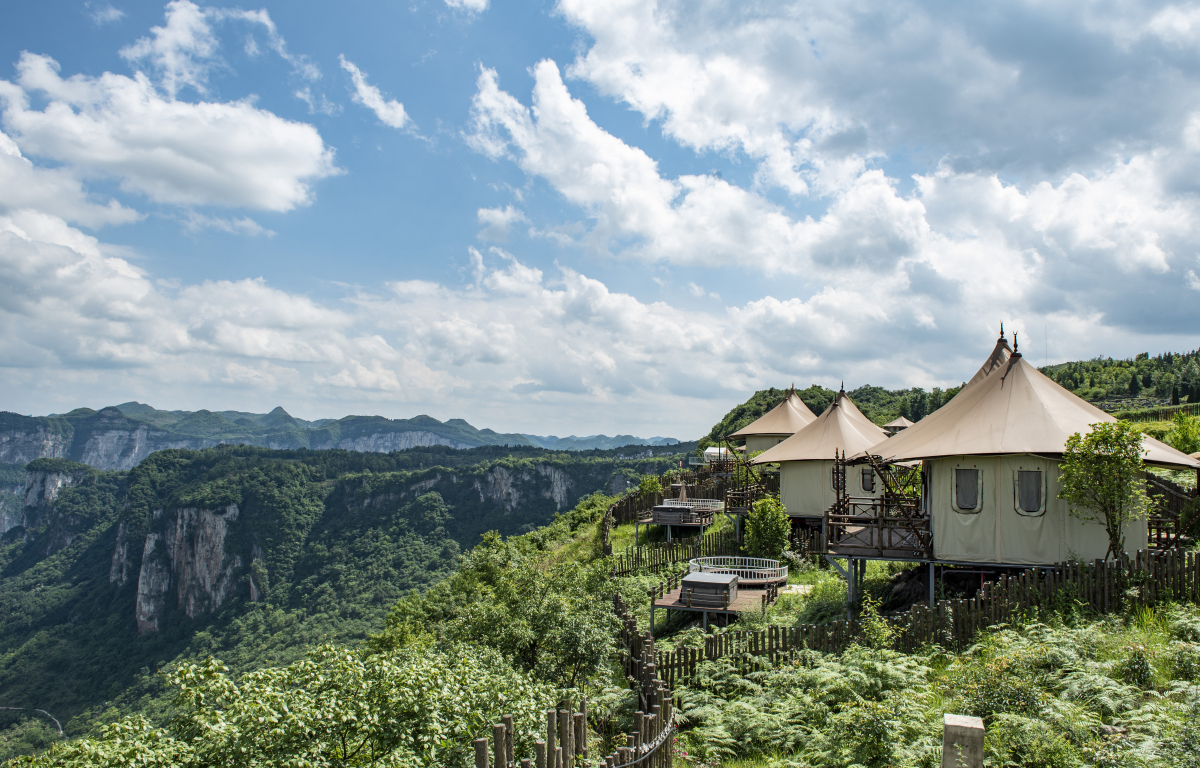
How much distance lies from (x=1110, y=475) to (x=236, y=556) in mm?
153544

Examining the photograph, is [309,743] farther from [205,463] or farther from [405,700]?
[205,463]

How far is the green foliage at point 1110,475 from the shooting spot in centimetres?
1065

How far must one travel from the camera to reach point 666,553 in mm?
22328

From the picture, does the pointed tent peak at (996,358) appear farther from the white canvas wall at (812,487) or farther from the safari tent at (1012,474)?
the white canvas wall at (812,487)

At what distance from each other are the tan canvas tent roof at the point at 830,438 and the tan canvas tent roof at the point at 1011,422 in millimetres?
7659

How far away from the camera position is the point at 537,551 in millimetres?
31938

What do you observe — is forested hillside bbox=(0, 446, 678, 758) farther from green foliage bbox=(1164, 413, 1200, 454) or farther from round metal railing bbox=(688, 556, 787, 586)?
green foliage bbox=(1164, 413, 1200, 454)

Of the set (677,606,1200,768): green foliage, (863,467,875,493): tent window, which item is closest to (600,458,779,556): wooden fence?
(863,467,875,493): tent window

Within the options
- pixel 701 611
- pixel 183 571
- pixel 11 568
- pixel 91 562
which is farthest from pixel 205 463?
pixel 701 611

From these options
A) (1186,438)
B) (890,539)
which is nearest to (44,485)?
(890,539)

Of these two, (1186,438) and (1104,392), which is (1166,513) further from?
(1104,392)

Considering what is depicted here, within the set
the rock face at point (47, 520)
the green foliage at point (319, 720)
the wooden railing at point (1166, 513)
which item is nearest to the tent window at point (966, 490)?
the wooden railing at point (1166, 513)

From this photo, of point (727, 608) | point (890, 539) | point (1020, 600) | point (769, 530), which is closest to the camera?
point (1020, 600)

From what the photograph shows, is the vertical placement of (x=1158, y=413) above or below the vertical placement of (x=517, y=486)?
above
